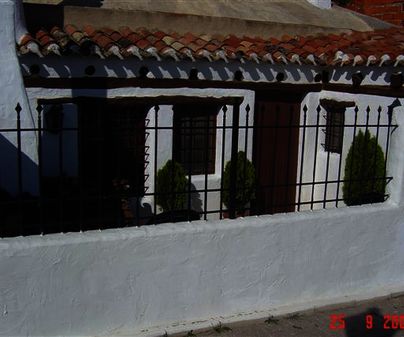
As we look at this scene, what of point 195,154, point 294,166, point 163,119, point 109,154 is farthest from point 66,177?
point 294,166

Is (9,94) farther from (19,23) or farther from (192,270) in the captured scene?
(192,270)

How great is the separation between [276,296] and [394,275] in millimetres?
1588

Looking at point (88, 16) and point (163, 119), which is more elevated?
point (88, 16)

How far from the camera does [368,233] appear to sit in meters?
5.92

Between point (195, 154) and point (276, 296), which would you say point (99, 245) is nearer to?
point (276, 296)

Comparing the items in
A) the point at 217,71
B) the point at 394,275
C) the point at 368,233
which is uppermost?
the point at 217,71

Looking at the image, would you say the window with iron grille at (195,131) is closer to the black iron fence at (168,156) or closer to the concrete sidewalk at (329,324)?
the black iron fence at (168,156)

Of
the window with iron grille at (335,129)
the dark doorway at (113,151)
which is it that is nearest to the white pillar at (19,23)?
the dark doorway at (113,151)

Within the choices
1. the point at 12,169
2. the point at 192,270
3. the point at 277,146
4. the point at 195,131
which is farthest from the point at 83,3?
the point at 192,270

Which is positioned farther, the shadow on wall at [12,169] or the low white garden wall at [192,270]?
the shadow on wall at [12,169]

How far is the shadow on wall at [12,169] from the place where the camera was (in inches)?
285

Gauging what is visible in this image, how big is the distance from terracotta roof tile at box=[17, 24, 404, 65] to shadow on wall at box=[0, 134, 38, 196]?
1273mm

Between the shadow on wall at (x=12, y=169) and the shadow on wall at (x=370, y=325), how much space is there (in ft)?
14.7

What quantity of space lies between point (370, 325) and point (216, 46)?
15.5 feet
